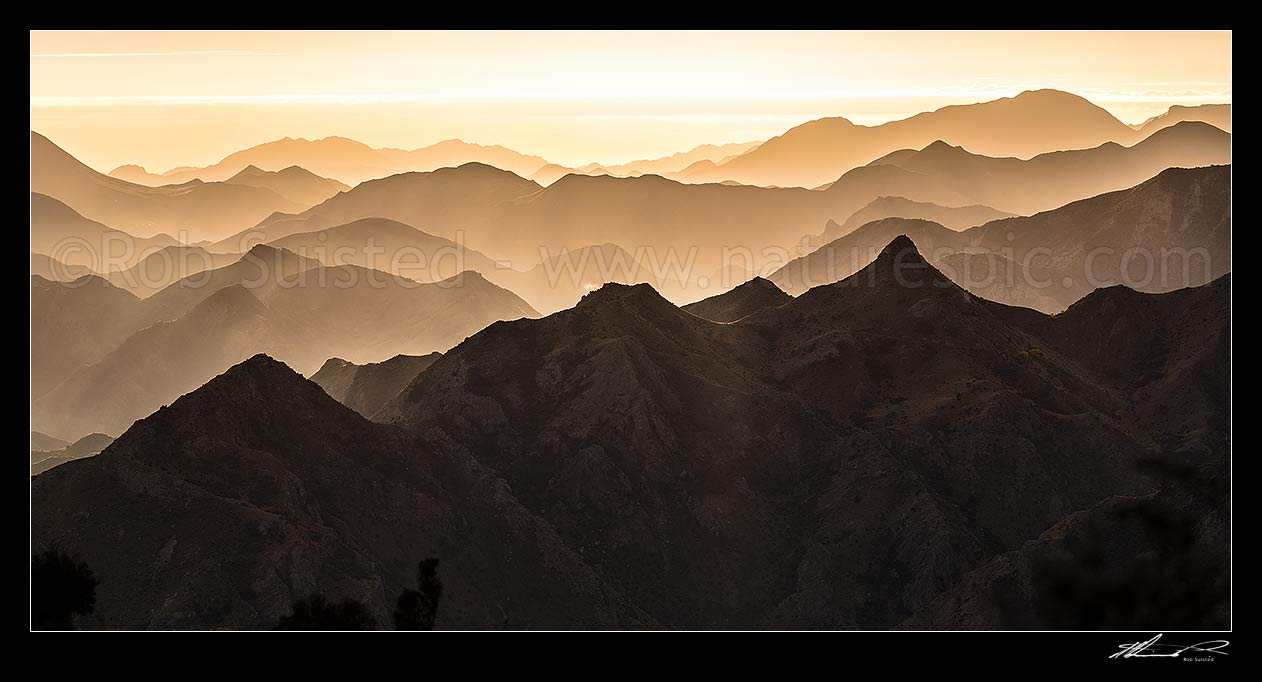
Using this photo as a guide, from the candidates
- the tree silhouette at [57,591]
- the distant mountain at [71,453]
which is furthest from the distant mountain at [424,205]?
the tree silhouette at [57,591]

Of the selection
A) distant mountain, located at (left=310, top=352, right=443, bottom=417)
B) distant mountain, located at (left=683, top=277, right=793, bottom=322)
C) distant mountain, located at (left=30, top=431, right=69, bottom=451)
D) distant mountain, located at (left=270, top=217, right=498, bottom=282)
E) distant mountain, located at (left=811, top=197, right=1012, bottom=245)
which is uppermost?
distant mountain, located at (left=811, top=197, right=1012, bottom=245)

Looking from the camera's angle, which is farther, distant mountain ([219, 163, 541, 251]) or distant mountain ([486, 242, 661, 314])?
distant mountain ([219, 163, 541, 251])

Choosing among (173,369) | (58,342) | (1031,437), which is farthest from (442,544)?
(58,342)

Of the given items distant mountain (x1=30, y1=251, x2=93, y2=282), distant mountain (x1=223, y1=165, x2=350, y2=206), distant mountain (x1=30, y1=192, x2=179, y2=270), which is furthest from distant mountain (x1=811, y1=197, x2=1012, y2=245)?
distant mountain (x1=30, y1=251, x2=93, y2=282)

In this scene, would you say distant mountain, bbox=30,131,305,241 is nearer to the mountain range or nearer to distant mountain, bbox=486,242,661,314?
distant mountain, bbox=486,242,661,314

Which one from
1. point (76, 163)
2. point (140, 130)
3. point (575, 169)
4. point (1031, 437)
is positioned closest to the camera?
point (1031, 437)

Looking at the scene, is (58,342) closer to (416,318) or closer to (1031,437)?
(416,318)
